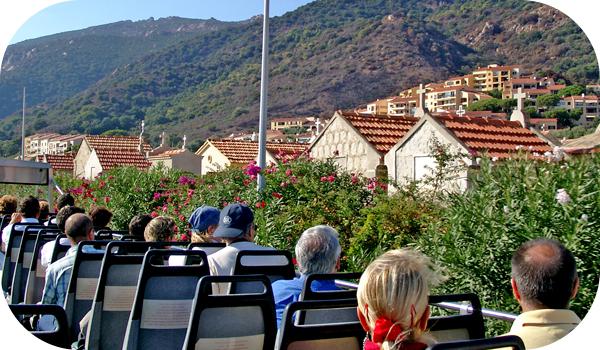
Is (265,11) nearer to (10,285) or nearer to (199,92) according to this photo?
(10,285)

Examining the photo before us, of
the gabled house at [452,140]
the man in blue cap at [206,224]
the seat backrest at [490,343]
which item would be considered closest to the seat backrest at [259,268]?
the man in blue cap at [206,224]

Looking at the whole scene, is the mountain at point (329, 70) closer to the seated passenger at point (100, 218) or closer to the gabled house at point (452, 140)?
the gabled house at point (452, 140)

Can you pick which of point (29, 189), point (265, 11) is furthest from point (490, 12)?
point (265, 11)

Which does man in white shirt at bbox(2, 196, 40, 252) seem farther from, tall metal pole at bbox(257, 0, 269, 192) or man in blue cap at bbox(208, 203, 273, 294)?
man in blue cap at bbox(208, 203, 273, 294)

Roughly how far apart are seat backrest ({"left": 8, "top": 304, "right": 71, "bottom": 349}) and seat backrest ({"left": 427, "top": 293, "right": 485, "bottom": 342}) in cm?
156

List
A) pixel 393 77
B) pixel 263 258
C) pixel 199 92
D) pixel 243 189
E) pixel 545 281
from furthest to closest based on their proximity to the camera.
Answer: pixel 199 92 < pixel 393 77 < pixel 243 189 < pixel 263 258 < pixel 545 281

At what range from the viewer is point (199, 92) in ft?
590

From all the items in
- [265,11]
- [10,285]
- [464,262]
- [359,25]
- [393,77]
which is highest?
[359,25]

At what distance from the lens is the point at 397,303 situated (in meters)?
3.07

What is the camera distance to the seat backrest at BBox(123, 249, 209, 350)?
5305 millimetres

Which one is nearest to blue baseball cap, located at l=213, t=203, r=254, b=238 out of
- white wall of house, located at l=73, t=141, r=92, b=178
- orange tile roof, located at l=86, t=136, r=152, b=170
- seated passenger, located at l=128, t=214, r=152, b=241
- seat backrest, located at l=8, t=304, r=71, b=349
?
seated passenger, located at l=128, t=214, r=152, b=241

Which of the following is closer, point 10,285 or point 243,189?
point 10,285

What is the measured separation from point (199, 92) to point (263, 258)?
175420 mm

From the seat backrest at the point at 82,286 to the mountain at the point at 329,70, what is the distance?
418ft
